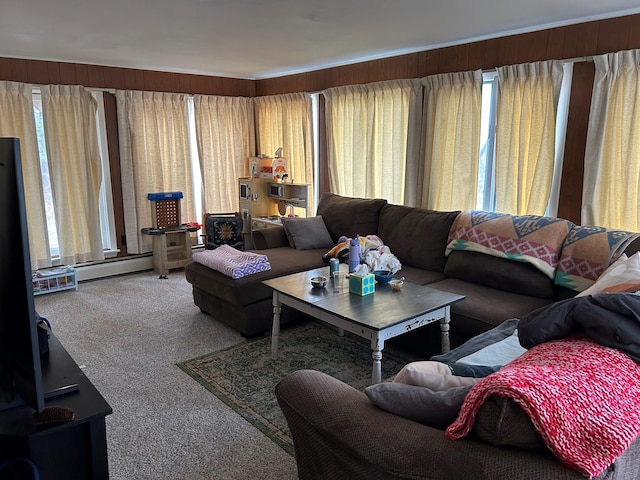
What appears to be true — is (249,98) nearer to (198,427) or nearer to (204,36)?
(204,36)

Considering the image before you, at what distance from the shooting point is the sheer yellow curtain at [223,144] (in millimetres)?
5812

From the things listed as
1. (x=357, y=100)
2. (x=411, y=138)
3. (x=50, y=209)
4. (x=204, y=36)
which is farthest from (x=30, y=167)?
(x=411, y=138)

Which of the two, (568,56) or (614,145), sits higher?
(568,56)

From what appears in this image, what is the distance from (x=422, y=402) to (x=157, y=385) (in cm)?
206

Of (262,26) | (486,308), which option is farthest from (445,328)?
(262,26)

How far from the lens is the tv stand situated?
1.23 m

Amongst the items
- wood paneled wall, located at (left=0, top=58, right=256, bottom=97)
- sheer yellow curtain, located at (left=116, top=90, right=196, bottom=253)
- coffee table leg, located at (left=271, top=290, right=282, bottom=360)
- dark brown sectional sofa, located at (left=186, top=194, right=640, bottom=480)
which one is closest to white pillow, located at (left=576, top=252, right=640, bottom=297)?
dark brown sectional sofa, located at (left=186, top=194, right=640, bottom=480)

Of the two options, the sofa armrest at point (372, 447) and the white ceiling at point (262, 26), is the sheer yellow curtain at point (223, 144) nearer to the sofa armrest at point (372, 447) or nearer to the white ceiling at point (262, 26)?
the white ceiling at point (262, 26)

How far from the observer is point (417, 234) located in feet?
12.7

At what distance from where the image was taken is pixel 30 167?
4.62 m

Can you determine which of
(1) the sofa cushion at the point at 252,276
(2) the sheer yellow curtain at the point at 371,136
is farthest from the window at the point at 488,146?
(1) the sofa cushion at the point at 252,276

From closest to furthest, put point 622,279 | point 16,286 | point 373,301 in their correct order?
point 16,286 < point 622,279 < point 373,301

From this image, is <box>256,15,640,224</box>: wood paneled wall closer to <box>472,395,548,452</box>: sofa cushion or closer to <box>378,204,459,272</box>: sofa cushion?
<box>378,204,459,272</box>: sofa cushion

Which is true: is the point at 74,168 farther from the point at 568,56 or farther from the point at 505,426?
the point at 505,426
